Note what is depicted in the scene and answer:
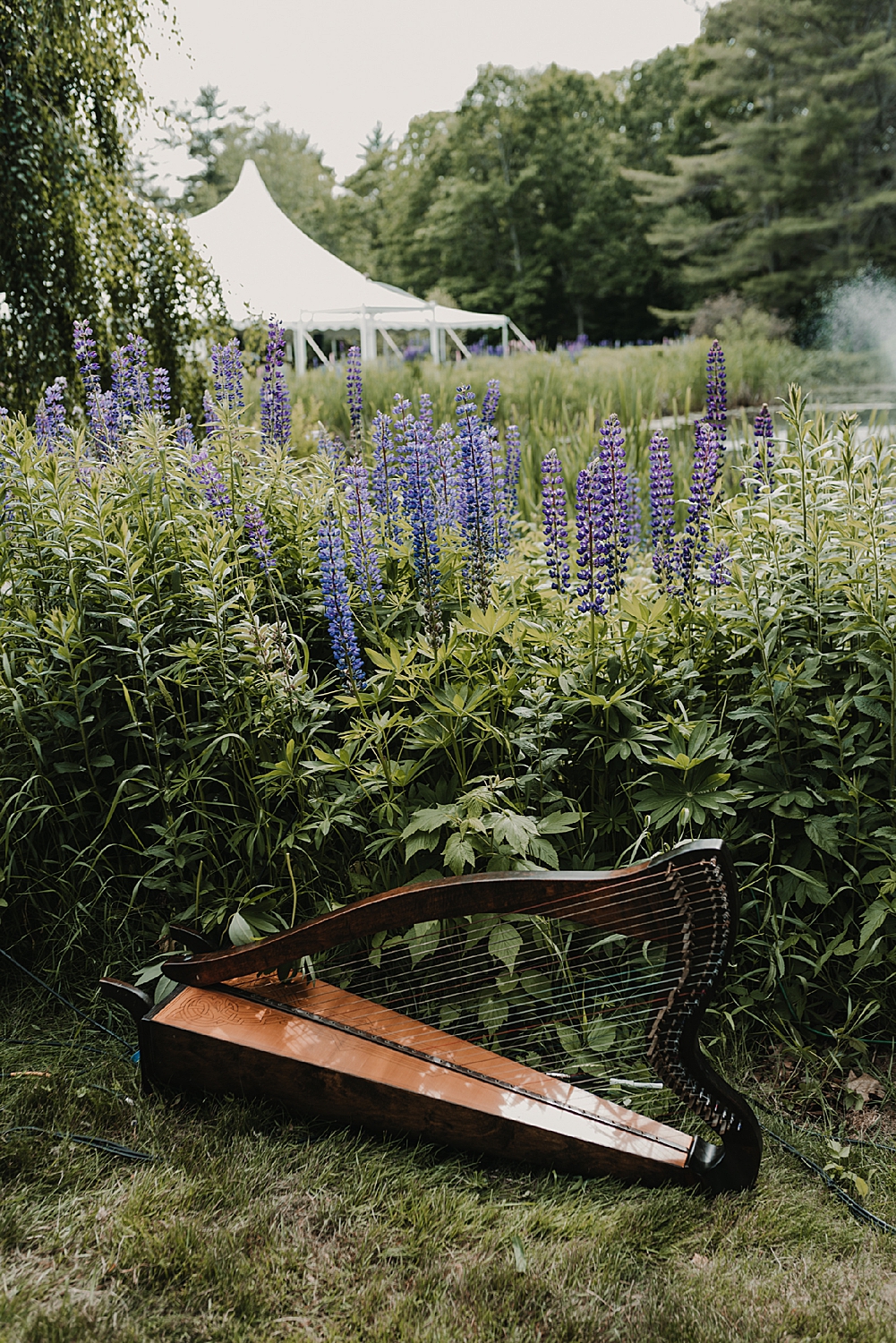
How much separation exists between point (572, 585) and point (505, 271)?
3537 cm

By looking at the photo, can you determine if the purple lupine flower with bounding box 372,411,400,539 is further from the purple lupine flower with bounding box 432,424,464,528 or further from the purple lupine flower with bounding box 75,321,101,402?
the purple lupine flower with bounding box 75,321,101,402

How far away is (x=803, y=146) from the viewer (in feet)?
79.2

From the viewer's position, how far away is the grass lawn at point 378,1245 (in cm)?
162

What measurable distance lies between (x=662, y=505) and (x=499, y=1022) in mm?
1432

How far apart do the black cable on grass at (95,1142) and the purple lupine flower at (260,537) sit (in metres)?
1.28

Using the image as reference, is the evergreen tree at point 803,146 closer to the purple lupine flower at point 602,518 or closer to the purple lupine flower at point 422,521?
the purple lupine flower at point 602,518

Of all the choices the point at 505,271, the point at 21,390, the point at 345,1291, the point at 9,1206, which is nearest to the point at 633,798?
the point at 345,1291

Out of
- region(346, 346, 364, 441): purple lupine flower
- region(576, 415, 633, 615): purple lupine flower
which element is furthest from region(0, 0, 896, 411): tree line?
region(576, 415, 633, 615): purple lupine flower

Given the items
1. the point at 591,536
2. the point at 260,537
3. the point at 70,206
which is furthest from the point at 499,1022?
the point at 70,206

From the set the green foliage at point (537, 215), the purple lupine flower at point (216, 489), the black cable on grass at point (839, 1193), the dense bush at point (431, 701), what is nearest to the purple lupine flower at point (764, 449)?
the dense bush at point (431, 701)

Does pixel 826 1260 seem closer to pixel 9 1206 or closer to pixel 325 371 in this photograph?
pixel 9 1206

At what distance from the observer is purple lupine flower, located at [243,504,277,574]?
2477mm

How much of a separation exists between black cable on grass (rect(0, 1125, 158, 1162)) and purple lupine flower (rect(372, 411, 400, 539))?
1.66 m

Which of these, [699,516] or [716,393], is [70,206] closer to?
[716,393]
